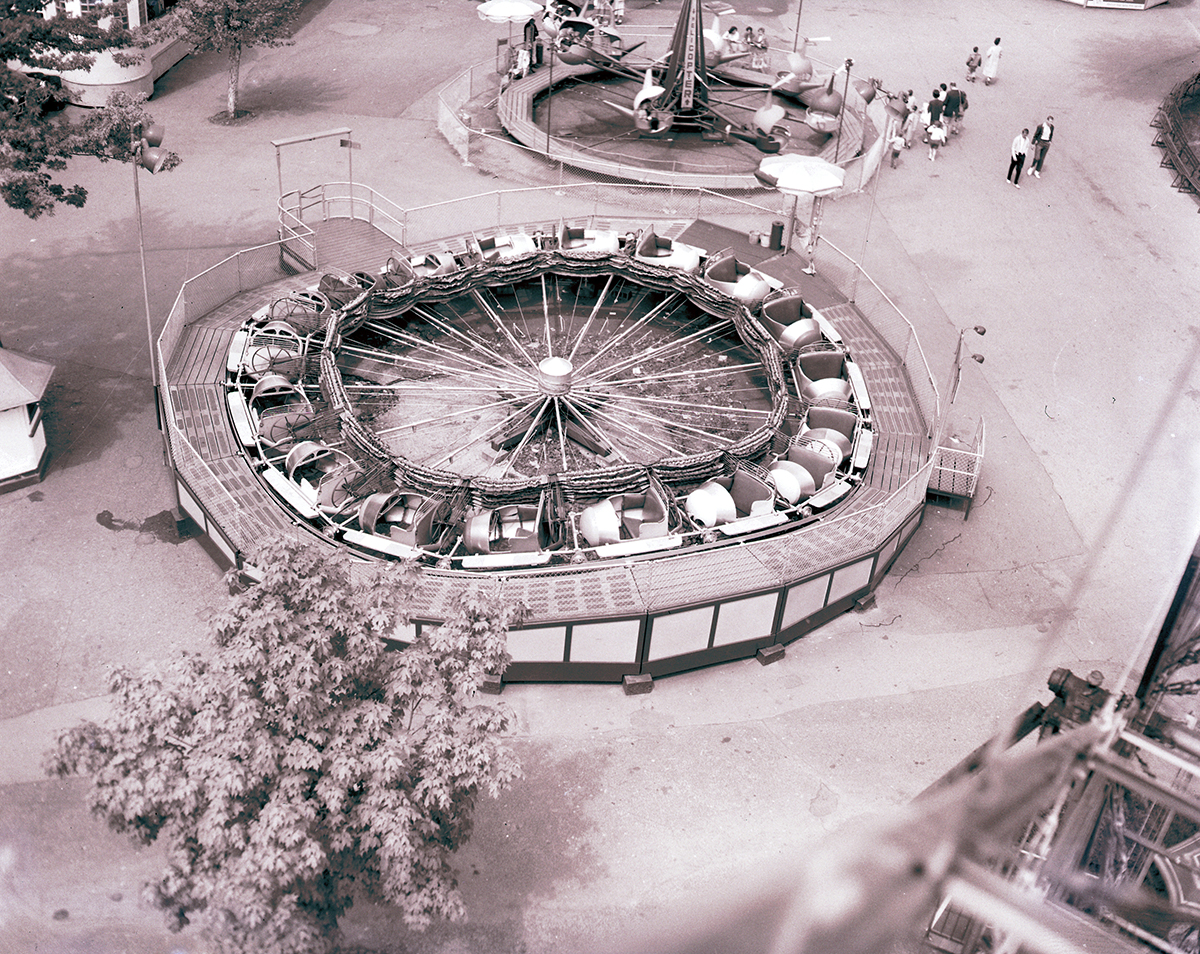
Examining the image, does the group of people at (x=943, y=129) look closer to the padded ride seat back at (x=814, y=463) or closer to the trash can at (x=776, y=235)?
the trash can at (x=776, y=235)

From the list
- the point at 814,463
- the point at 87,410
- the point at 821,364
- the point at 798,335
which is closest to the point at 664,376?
the point at 798,335

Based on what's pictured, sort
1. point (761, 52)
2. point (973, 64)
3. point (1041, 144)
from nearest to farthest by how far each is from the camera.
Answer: point (1041, 144), point (761, 52), point (973, 64)

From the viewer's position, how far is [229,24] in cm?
4181

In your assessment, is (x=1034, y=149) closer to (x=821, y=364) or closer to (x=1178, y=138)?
(x=1178, y=138)

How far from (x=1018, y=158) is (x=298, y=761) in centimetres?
3516

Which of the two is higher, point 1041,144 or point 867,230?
point 1041,144

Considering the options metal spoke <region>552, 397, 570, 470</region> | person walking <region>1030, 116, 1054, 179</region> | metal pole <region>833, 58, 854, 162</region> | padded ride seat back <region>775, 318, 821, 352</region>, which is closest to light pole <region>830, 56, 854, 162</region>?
metal pole <region>833, 58, 854, 162</region>

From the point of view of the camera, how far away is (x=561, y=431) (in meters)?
28.4

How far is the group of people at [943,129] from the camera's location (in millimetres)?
43188

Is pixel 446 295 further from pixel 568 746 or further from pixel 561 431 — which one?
pixel 568 746

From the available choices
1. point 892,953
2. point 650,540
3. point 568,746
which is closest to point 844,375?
point 650,540

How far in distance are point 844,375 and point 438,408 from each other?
984 centimetres

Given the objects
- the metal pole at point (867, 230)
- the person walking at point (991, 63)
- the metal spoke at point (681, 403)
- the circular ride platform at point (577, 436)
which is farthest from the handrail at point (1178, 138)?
the metal spoke at point (681, 403)

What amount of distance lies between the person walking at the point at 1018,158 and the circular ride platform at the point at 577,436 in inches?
519
